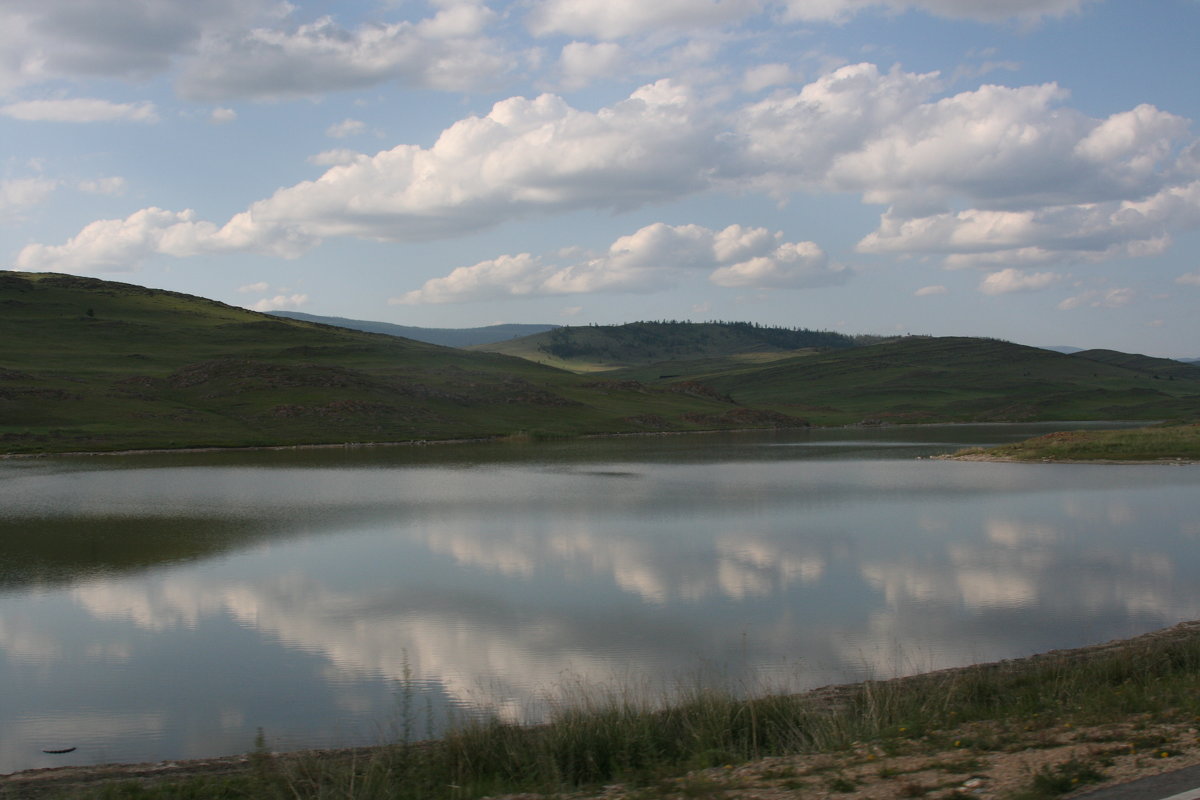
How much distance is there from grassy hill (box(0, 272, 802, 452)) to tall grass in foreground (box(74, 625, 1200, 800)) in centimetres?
6972

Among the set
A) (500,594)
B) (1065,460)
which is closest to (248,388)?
(1065,460)

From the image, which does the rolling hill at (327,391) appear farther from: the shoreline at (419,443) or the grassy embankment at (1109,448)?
the grassy embankment at (1109,448)

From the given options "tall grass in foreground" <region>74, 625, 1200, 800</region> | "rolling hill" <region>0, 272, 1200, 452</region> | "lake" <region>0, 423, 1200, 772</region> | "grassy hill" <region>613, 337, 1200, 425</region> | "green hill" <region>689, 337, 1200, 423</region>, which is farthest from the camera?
"green hill" <region>689, 337, 1200, 423</region>

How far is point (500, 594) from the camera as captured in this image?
23.0 metres

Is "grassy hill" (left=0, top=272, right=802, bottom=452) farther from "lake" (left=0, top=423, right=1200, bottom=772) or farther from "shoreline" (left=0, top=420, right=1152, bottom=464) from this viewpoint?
"lake" (left=0, top=423, right=1200, bottom=772)

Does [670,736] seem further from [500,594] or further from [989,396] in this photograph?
[989,396]

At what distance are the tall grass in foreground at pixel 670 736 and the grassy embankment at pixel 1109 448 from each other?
54754 millimetres

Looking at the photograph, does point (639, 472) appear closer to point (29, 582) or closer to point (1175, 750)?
point (29, 582)

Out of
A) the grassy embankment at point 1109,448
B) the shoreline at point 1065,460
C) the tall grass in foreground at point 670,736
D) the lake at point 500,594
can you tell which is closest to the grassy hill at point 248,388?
the lake at point 500,594

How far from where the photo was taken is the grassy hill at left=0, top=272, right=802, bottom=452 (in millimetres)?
81750

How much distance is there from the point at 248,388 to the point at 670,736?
3811 inches

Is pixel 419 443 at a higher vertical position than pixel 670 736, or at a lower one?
higher

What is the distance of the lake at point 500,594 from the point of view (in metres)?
15.1

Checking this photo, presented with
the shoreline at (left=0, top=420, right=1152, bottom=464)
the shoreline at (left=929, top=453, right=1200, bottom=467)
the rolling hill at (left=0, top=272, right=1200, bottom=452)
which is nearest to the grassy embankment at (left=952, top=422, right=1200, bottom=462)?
the shoreline at (left=929, top=453, right=1200, bottom=467)
